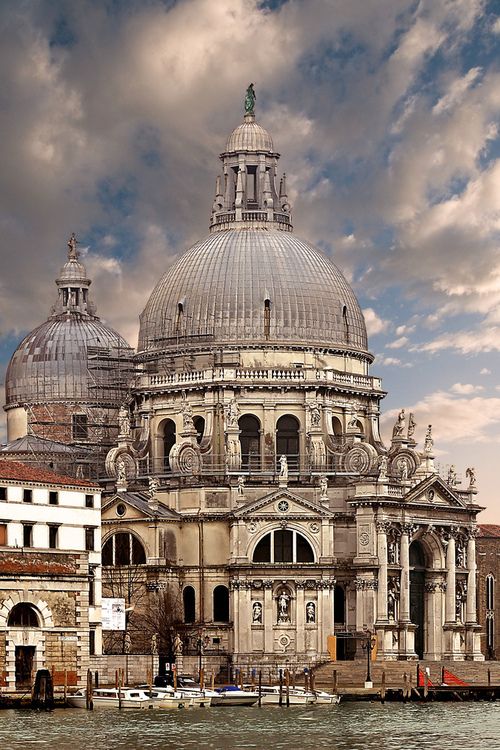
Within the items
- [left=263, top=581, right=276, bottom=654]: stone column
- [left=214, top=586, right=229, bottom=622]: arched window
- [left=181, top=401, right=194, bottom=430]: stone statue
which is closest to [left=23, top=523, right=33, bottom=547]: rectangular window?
[left=263, top=581, right=276, bottom=654]: stone column

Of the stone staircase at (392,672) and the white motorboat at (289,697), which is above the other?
the stone staircase at (392,672)

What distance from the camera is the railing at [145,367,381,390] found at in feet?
415

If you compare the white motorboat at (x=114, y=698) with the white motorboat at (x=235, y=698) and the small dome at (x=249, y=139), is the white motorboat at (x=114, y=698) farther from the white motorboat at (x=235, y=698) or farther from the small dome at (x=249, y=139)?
the small dome at (x=249, y=139)

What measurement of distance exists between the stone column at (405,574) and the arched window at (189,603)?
33.5 feet

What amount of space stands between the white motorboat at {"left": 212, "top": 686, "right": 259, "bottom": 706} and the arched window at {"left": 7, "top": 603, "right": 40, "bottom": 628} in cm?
1009

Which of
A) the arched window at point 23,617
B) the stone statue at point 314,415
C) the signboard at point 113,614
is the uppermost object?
the stone statue at point 314,415

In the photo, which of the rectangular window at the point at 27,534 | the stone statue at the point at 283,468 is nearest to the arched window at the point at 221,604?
the stone statue at the point at 283,468

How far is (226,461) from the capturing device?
406 ft

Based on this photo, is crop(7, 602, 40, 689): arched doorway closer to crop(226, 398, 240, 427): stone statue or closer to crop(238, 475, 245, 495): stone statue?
crop(238, 475, 245, 495): stone statue

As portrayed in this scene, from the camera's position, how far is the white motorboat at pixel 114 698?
93438 mm

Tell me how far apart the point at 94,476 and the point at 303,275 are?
15.3 meters

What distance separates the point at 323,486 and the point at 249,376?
869 centimetres

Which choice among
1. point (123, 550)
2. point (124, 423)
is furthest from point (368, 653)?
point (124, 423)

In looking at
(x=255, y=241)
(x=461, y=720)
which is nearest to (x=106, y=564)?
(x=255, y=241)
